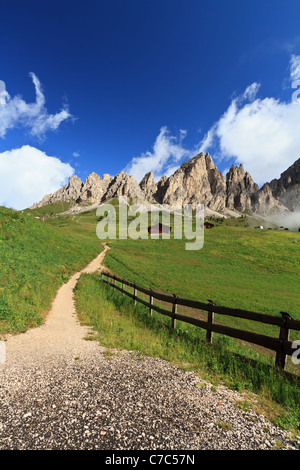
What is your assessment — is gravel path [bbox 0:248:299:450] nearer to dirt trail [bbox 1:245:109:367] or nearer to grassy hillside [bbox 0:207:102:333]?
dirt trail [bbox 1:245:109:367]

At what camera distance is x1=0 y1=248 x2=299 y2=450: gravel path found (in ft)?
12.0

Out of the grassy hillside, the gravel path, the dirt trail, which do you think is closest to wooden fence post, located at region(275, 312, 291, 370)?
the gravel path

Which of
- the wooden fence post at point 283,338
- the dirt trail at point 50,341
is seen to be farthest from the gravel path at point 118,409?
the wooden fence post at point 283,338

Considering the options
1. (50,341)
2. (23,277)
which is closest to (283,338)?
(50,341)

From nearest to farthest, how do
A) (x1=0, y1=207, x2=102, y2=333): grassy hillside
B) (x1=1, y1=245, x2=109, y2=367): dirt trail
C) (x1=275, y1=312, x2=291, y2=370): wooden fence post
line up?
(x1=275, y1=312, x2=291, y2=370): wooden fence post
(x1=1, y1=245, x2=109, y2=367): dirt trail
(x1=0, y1=207, x2=102, y2=333): grassy hillside

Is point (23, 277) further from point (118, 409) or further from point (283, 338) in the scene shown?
point (283, 338)

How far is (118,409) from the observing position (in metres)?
4.53

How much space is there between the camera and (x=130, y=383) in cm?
568

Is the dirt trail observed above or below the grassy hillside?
below

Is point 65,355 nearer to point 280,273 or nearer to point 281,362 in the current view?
point 281,362

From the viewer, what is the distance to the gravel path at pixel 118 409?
12.0 feet

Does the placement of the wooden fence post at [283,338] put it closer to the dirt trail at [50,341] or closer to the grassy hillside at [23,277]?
the dirt trail at [50,341]

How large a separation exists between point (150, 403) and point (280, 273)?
4726cm
